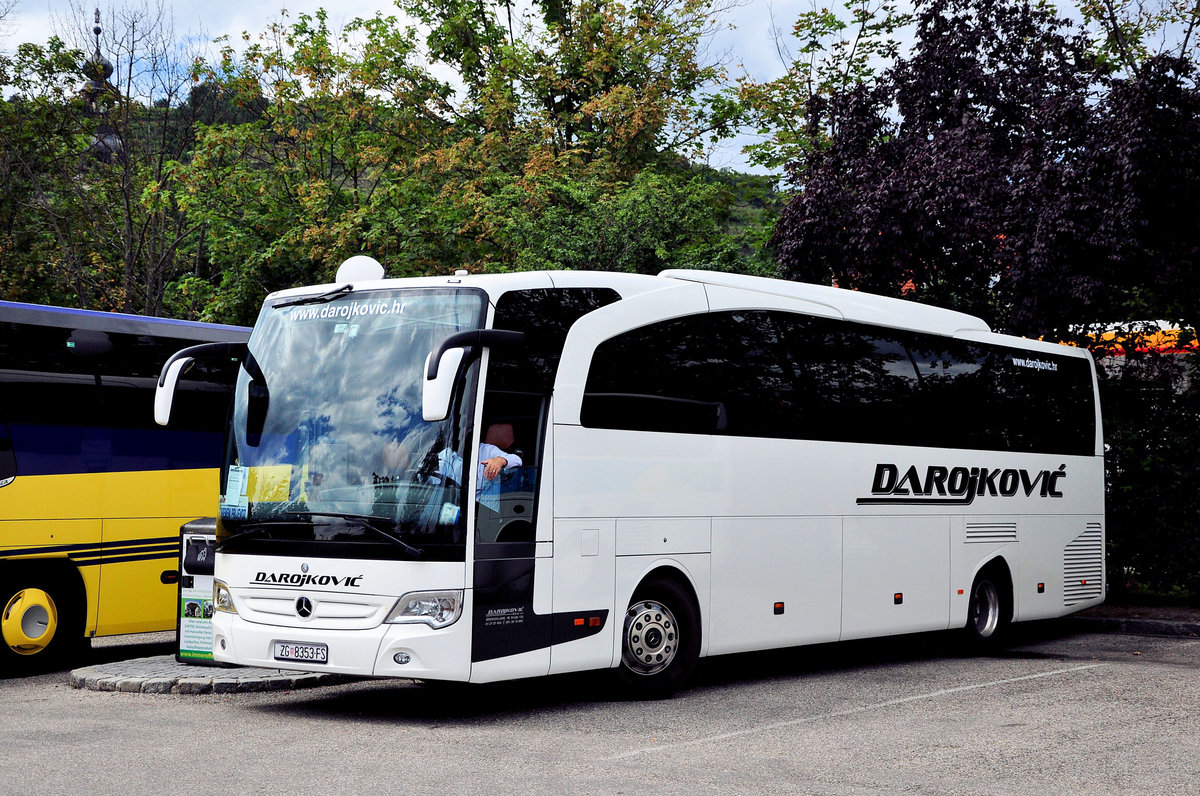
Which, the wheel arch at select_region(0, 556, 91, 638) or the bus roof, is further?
the bus roof

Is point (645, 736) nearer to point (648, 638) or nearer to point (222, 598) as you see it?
point (648, 638)

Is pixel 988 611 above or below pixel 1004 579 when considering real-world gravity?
below

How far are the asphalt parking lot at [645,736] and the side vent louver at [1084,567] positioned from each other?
2.89m

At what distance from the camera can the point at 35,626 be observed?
473 inches

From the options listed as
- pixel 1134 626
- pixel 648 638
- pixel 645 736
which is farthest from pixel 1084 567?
pixel 645 736

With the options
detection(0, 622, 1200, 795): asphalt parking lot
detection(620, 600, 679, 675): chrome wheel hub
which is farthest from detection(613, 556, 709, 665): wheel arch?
detection(0, 622, 1200, 795): asphalt parking lot

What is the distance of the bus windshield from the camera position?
29.7ft

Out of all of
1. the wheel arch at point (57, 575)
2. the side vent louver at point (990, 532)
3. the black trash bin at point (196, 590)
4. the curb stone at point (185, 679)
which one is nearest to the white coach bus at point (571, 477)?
the black trash bin at point (196, 590)

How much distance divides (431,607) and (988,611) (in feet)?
26.1

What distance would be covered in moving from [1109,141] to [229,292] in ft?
63.9

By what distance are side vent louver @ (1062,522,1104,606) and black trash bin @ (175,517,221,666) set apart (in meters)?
10.2

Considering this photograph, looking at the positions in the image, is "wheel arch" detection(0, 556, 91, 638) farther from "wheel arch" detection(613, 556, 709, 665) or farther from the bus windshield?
"wheel arch" detection(613, 556, 709, 665)

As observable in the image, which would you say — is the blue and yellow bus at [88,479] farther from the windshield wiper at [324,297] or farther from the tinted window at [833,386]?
the tinted window at [833,386]

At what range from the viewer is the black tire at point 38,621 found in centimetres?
1187
